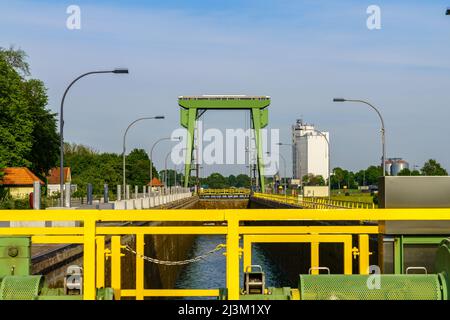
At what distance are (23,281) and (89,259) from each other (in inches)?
35.8

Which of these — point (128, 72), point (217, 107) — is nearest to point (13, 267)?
point (128, 72)

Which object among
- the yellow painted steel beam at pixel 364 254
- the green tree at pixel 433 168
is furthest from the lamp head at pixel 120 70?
the green tree at pixel 433 168

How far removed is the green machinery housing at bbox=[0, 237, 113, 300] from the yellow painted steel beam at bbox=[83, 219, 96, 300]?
0.26 m

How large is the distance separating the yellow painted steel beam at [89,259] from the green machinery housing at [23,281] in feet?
0.84

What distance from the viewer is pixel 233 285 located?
632 centimetres

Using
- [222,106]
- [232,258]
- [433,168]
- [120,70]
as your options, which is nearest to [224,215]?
[232,258]

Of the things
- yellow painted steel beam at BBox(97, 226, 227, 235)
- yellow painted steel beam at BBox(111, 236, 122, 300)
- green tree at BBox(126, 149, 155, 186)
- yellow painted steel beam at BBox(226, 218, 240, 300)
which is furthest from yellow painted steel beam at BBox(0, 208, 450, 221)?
green tree at BBox(126, 149, 155, 186)

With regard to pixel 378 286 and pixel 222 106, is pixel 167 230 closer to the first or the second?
pixel 378 286

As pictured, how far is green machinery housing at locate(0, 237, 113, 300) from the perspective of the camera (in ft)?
22.3

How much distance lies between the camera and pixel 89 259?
6.35m

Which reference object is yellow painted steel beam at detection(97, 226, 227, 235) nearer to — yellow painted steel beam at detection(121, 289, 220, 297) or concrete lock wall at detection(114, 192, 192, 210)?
yellow painted steel beam at detection(121, 289, 220, 297)

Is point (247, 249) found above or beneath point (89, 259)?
beneath

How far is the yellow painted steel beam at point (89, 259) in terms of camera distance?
6.33m
